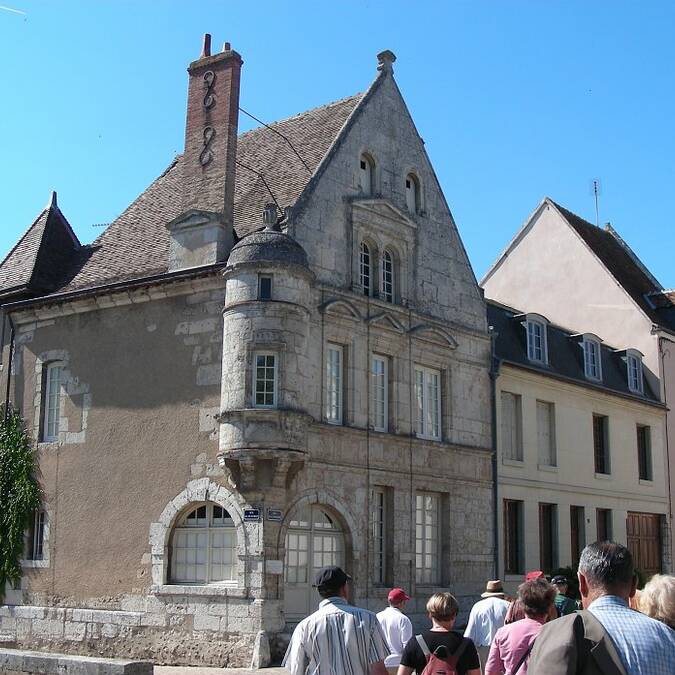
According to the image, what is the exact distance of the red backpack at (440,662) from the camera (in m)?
6.12

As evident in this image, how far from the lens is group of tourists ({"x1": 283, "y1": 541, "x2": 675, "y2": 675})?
3.44 m

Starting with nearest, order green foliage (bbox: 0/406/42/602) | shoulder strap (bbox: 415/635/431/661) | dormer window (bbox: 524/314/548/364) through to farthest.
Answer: shoulder strap (bbox: 415/635/431/661)
green foliage (bbox: 0/406/42/602)
dormer window (bbox: 524/314/548/364)

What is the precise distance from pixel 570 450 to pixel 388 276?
731cm

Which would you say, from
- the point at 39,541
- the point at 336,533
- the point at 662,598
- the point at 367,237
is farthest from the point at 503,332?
the point at 662,598

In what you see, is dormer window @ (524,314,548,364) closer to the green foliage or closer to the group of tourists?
the green foliage

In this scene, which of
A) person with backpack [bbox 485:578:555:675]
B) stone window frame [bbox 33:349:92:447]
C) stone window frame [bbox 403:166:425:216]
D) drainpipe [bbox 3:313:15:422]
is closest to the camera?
person with backpack [bbox 485:578:555:675]

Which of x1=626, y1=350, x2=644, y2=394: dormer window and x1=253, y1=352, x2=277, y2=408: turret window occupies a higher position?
x1=626, y1=350, x2=644, y2=394: dormer window

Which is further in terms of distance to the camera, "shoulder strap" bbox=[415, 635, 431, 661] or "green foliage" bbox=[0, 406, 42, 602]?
"green foliage" bbox=[0, 406, 42, 602]

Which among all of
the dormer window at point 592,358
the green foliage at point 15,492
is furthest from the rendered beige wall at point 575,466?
the green foliage at point 15,492

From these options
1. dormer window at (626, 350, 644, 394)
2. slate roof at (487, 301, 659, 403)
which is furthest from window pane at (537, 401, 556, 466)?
dormer window at (626, 350, 644, 394)

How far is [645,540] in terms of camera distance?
83.7 ft

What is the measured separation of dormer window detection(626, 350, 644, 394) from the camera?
26266 millimetres

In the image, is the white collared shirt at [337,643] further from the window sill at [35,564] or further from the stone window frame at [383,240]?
the window sill at [35,564]

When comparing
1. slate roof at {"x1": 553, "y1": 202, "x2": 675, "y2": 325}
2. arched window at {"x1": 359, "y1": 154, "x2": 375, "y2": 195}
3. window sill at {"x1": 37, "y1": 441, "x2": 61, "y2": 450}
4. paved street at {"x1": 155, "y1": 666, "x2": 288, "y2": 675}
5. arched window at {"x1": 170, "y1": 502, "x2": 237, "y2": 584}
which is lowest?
paved street at {"x1": 155, "y1": 666, "x2": 288, "y2": 675}
